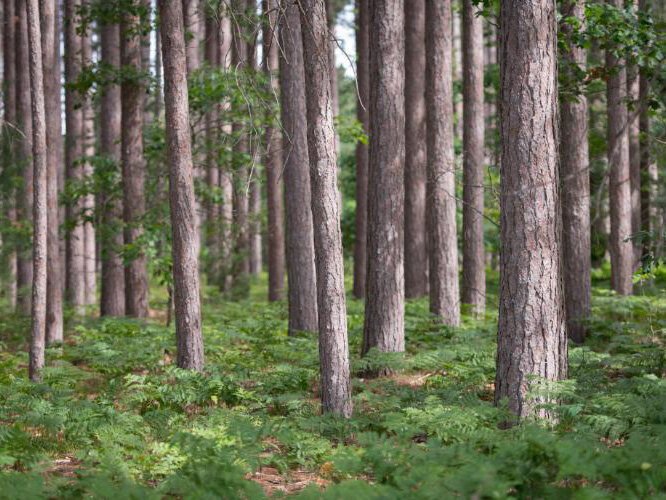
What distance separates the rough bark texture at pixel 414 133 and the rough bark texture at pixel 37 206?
8820 millimetres

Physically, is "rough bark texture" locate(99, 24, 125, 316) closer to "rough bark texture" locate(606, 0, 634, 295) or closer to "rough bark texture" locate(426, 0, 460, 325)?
"rough bark texture" locate(426, 0, 460, 325)

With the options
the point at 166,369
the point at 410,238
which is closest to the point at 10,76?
the point at 410,238

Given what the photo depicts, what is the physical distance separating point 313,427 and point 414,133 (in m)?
11.1

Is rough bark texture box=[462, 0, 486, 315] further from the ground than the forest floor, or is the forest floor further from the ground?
rough bark texture box=[462, 0, 486, 315]

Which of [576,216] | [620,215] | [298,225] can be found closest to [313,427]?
[298,225]

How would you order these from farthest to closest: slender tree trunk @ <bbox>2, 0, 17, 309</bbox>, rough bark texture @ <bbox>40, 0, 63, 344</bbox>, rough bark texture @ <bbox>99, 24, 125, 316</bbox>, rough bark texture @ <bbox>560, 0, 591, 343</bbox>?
slender tree trunk @ <bbox>2, 0, 17, 309</bbox>
rough bark texture @ <bbox>99, 24, 125, 316</bbox>
rough bark texture @ <bbox>560, 0, 591, 343</bbox>
rough bark texture @ <bbox>40, 0, 63, 344</bbox>

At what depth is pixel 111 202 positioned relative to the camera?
54.3 ft

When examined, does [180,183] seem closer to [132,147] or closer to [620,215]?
[132,147]

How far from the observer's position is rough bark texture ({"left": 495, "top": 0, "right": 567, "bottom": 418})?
22.2 feet

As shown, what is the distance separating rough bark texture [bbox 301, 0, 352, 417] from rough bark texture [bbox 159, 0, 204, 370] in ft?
8.57

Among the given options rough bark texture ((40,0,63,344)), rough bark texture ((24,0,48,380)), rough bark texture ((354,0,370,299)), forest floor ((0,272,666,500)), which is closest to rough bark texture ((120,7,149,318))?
rough bark texture ((40,0,63,344))

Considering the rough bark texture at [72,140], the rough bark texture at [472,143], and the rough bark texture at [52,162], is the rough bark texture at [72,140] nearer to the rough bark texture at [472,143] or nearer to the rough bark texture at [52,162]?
the rough bark texture at [52,162]

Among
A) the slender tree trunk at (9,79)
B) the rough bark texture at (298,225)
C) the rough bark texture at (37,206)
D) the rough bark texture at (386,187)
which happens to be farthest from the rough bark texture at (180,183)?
the slender tree trunk at (9,79)

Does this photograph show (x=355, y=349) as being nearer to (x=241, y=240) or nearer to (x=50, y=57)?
(x=50, y=57)
